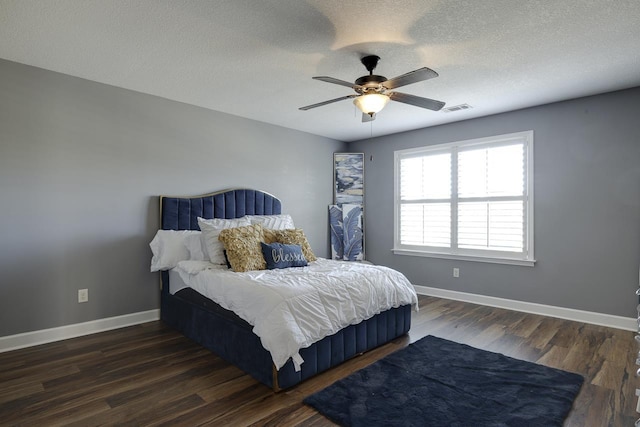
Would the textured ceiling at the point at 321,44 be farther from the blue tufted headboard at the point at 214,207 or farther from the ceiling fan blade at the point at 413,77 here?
the blue tufted headboard at the point at 214,207

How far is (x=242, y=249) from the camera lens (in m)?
3.29

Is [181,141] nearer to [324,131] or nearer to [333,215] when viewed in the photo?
[324,131]

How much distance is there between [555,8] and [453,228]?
3193mm

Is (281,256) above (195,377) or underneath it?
above

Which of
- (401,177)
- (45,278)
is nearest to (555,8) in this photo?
(401,177)

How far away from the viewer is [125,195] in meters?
3.69

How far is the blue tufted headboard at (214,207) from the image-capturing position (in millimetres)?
3928

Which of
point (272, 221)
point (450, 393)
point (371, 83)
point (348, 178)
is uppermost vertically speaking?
point (371, 83)

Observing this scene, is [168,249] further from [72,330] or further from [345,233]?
[345,233]

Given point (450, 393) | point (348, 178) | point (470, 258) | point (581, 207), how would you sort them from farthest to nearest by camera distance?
1. point (348, 178)
2. point (470, 258)
3. point (581, 207)
4. point (450, 393)

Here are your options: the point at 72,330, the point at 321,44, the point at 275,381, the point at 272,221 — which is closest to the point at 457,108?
the point at 321,44

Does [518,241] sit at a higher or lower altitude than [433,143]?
lower

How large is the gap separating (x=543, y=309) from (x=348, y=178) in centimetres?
336

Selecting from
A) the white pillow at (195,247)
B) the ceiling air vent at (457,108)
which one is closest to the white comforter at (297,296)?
the white pillow at (195,247)
